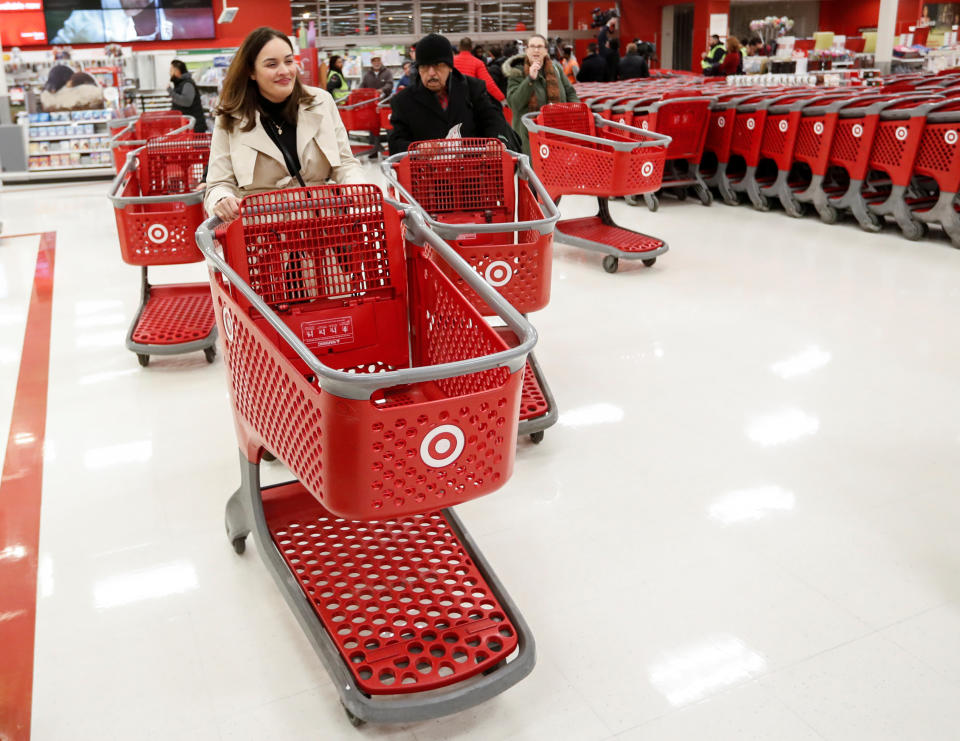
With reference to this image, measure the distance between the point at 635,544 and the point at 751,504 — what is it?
0.48m

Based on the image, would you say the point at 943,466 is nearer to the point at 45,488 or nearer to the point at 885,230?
the point at 45,488

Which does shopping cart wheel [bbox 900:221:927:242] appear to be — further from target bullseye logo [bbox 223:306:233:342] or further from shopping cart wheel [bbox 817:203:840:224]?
target bullseye logo [bbox 223:306:233:342]

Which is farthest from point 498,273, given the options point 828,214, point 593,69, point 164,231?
point 593,69

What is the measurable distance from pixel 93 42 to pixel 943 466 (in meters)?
18.3

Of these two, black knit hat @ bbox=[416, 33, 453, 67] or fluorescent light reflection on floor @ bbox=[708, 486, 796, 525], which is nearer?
fluorescent light reflection on floor @ bbox=[708, 486, 796, 525]

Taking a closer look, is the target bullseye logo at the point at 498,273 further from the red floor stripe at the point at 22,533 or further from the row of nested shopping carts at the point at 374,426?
the red floor stripe at the point at 22,533

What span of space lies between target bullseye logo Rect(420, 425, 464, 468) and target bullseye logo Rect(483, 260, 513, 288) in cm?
157

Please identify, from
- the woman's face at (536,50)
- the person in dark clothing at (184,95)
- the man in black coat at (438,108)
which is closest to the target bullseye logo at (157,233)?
the man in black coat at (438,108)

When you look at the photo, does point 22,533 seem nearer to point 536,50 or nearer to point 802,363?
point 802,363

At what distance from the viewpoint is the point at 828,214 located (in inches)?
293

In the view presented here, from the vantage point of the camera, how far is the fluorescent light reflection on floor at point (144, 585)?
2617 millimetres

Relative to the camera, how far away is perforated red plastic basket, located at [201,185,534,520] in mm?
1868

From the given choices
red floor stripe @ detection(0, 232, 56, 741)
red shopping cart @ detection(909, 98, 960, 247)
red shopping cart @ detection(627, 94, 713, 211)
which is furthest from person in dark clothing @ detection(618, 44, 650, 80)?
red floor stripe @ detection(0, 232, 56, 741)

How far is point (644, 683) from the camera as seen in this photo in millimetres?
2221
